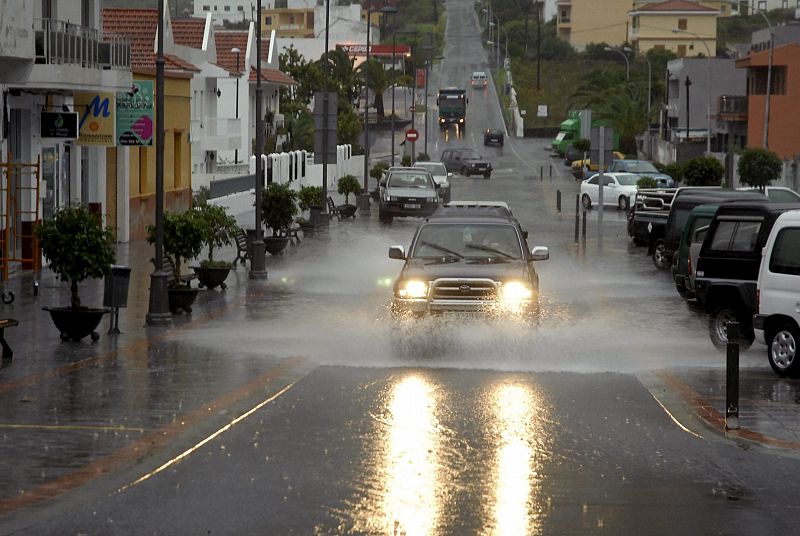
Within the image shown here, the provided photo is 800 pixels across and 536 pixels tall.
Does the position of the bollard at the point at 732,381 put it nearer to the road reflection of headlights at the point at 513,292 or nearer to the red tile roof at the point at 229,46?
the road reflection of headlights at the point at 513,292

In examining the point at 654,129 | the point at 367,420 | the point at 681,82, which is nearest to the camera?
the point at 367,420

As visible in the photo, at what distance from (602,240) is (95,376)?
91.7ft

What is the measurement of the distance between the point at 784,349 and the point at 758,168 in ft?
135

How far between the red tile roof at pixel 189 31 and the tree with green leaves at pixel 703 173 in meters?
25.8

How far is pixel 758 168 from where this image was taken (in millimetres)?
56719

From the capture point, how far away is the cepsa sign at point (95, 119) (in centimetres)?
3328

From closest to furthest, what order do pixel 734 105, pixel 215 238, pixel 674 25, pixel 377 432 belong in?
pixel 377 432 → pixel 215 238 → pixel 734 105 → pixel 674 25

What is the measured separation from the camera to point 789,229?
56.0ft

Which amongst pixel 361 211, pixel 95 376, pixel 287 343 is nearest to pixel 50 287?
pixel 287 343

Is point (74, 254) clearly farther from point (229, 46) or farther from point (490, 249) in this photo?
point (229, 46)

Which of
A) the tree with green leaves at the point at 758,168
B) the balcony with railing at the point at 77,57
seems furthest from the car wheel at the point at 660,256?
the tree with green leaves at the point at 758,168

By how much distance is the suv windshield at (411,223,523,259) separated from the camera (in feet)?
70.2

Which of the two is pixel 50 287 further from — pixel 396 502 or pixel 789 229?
pixel 396 502

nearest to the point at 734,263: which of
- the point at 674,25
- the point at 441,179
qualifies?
the point at 441,179
